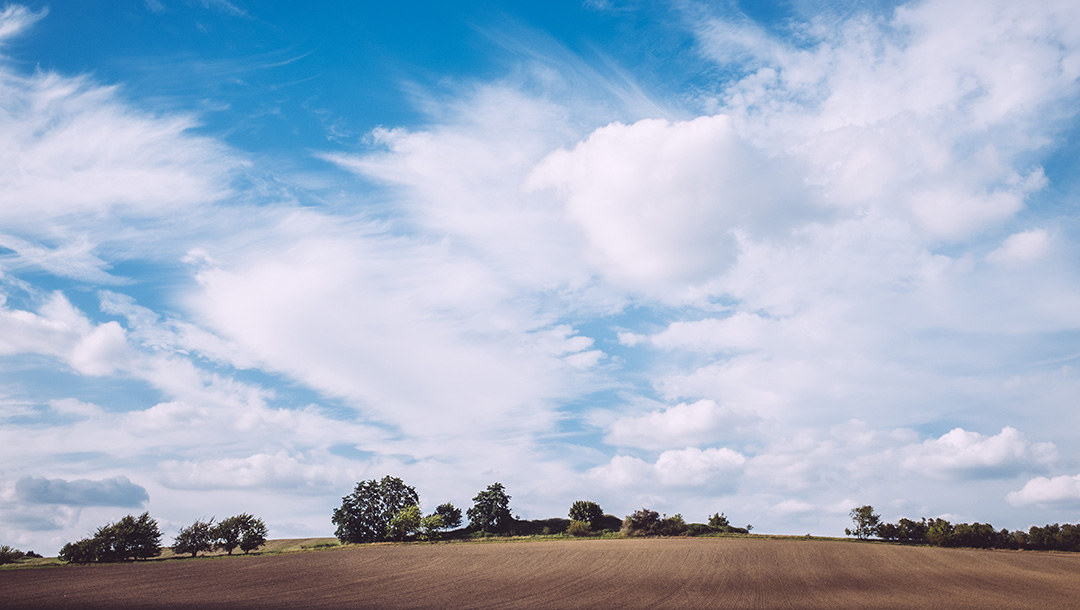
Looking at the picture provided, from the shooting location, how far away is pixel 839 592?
1672 inches

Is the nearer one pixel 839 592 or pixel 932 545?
pixel 839 592

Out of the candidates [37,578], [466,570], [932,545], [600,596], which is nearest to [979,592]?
[600,596]

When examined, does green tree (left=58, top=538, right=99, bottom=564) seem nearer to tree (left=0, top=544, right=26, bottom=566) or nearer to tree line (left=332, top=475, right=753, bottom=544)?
tree (left=0, top=544, right=26, bottom=566)

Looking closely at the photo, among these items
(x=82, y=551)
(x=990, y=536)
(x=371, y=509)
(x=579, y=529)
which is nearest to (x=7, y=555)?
(x=82, y=551)

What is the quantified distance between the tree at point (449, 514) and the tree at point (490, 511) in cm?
170

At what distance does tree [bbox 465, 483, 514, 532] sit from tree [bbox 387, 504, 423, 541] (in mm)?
10149

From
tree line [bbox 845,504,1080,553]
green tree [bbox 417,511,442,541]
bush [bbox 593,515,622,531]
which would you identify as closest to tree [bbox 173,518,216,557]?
green tree [bbox 417,511,442,541]

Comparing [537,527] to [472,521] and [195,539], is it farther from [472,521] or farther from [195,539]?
[195,539]

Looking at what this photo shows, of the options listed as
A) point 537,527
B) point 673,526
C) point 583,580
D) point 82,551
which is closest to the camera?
point 583,580

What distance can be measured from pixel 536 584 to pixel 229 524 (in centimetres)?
4978

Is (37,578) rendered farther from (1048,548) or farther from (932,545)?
(1048,548)

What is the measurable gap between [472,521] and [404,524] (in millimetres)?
11751

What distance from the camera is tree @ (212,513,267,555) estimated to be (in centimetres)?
7569

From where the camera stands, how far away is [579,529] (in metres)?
89.6
